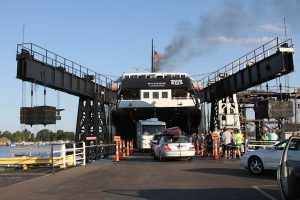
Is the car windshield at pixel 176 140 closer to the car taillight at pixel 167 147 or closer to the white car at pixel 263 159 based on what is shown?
the car taillight at pixel 167 147

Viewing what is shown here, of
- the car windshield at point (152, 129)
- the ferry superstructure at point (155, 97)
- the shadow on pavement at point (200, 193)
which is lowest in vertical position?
the shadow on pavement at point (200, 193)

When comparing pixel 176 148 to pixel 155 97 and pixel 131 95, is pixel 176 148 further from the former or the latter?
pixel 131 95

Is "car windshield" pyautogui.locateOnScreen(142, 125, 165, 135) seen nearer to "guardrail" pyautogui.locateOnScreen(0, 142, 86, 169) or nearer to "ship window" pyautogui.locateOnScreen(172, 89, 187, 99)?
"ship window" pyautogui.locateOnScreen(172, 89, 187, 99)

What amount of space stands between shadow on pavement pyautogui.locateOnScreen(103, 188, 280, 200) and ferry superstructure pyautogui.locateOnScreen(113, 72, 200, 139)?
27288 millimetres

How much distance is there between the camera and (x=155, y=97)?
4044 centimetres

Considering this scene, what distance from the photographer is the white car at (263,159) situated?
15242 mm

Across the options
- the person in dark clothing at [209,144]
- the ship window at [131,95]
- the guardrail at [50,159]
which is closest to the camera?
the guardrail at [50,159]

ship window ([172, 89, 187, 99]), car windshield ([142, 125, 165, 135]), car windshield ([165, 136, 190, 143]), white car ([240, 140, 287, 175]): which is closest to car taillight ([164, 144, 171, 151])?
car windshield ([165, 136, 190, 143])

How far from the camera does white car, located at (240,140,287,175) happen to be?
15.2 m

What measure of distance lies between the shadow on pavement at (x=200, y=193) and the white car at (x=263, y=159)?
11.8 feet

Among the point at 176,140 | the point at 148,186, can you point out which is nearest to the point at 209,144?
the point at 176,140

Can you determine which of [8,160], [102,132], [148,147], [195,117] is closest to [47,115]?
[8,160]

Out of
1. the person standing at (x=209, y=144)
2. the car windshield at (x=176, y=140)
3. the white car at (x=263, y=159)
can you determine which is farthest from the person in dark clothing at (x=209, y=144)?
the white car at (x=263, y=159)

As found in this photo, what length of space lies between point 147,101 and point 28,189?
90.1ft
